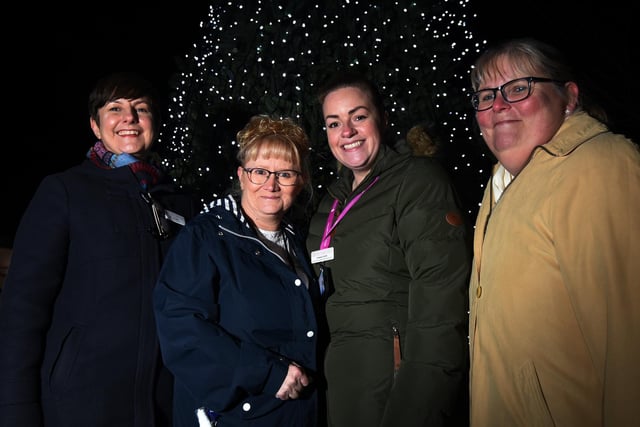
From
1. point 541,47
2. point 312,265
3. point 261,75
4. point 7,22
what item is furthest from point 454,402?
point 7,22

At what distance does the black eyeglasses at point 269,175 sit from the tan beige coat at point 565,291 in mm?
991

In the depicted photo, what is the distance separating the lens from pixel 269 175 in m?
2.26

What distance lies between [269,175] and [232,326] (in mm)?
691

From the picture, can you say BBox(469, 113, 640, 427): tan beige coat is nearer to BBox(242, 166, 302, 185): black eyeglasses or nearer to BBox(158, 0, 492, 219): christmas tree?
BBox(242, 166, 302, 185): black eyeglasses

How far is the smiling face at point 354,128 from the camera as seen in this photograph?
2.24m

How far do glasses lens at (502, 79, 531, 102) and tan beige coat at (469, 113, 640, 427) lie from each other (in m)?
0.18

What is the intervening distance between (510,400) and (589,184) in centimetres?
64

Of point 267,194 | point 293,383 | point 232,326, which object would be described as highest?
point 267,194

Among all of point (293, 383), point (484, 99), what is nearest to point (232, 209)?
point (293, 383)

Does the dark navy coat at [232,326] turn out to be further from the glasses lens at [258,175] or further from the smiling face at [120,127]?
the smiling face at [120,127]

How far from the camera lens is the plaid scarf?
7.23 ft

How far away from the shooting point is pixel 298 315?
6.57 ft

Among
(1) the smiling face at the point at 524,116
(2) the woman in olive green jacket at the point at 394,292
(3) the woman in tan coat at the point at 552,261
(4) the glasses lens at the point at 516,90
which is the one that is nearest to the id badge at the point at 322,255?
(2) the woman in olive green jacket at the point at 394,292

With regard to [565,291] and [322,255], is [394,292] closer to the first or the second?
[322,255]
